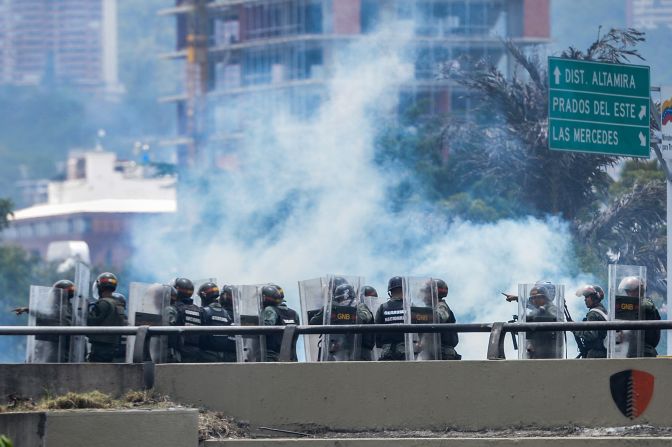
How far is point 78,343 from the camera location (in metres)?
15.8

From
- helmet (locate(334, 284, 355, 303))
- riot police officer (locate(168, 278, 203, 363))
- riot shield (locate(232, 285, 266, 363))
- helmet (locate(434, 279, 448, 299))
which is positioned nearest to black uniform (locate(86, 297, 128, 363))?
riot police officer (locate(168, 278, 203, 363))

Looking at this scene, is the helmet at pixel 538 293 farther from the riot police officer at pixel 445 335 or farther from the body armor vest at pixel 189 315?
the body armor vest at pixel 189 315

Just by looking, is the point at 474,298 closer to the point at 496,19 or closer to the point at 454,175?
the point at 454,175

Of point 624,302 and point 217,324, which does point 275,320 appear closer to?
point 217,324

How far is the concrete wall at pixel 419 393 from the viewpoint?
40.9ft

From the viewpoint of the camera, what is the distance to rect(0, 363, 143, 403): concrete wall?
1286 cm

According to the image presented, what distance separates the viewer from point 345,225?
163ft

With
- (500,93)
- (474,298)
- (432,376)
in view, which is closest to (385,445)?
(432,376)

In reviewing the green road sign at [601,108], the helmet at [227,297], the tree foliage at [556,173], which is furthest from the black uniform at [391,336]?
the tree foliage at [556,173]

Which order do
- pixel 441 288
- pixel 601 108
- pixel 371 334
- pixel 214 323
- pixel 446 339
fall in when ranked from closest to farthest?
pixel 371 334, pixel 446 339, pixel 441 288, pixel 214 323, pixel 601 108

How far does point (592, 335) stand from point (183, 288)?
13.1ft

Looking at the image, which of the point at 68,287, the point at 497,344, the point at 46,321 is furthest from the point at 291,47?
the point at 497,344

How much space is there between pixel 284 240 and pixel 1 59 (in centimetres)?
13655

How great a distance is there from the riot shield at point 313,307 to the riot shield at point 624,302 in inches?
104
